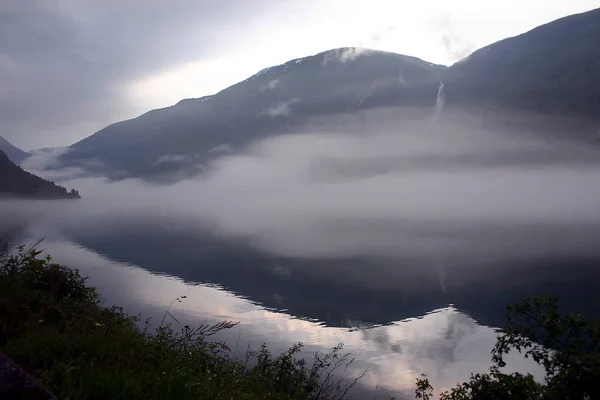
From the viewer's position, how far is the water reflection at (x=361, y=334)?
48116 millimetres

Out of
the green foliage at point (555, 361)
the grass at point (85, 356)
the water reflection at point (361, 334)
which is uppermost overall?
the green foliage at point (555, 361)

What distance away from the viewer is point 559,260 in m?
140

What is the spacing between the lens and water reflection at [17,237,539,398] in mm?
48116

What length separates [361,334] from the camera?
67750mm

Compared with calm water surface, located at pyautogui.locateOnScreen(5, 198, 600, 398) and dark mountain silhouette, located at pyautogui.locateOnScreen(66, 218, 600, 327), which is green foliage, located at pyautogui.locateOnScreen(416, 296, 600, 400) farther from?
dark mountain silhouette, located at pyautogui.locateOnScreen(66, 218, 600, 327)

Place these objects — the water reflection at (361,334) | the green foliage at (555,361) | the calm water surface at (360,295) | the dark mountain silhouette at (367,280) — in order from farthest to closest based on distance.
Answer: the dark mountain silhouette at (367,280) < the calm water surface at (360,295) < the water reflection at (361,334) < the green foliage at (555,361)

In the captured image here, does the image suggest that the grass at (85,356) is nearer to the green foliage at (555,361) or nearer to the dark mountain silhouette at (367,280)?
the green foliage at (555,361)

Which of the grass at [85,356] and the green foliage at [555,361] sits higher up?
the green foliage at [555,361]

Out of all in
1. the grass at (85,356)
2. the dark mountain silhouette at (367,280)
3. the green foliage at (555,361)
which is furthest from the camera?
the dark mountain silhouette at (367,280)

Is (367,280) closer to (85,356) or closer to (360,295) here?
(360,295)

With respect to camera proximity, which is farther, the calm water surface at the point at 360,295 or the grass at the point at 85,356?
the calm water surface at the point at 360,295

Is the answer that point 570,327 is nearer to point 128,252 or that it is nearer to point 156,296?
point 156,296

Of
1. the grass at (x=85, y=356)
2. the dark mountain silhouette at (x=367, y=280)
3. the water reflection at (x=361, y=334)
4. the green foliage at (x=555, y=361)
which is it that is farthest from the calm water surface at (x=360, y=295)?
the grass at (x=85, y=356)

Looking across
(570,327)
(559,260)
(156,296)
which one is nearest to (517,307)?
(570,327)
